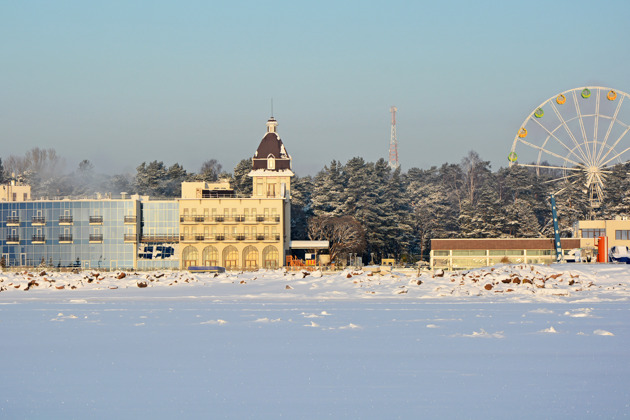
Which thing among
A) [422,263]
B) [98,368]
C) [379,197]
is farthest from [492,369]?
[379,197]

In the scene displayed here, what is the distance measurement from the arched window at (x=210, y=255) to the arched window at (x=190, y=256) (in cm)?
105

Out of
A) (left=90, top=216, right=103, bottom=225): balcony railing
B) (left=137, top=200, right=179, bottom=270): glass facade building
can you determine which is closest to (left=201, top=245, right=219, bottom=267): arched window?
(left=137, top=200, right=179, bottom=270): glass facade building

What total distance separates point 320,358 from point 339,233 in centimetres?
9703

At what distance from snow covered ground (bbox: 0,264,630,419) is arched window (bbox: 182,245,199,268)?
3190 inches

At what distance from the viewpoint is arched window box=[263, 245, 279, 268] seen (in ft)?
366

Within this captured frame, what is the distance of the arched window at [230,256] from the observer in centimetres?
11231

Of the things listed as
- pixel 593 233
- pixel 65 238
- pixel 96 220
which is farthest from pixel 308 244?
pixel 593 233

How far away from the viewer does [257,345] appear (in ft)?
57.9

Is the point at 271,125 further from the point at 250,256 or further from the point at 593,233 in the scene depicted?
the point at 593,233

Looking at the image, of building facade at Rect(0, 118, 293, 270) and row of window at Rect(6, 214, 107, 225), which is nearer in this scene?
building facade at Rect(0, 118, 293, 270)

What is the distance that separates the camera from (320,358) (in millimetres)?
15836

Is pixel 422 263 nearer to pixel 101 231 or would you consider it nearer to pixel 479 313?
pixel 101 231

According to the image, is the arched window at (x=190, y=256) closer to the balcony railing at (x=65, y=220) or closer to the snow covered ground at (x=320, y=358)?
the balcony railing at (x=65, y=220)

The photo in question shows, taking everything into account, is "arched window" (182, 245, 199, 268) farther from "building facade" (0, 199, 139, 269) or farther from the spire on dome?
the spire on dome
